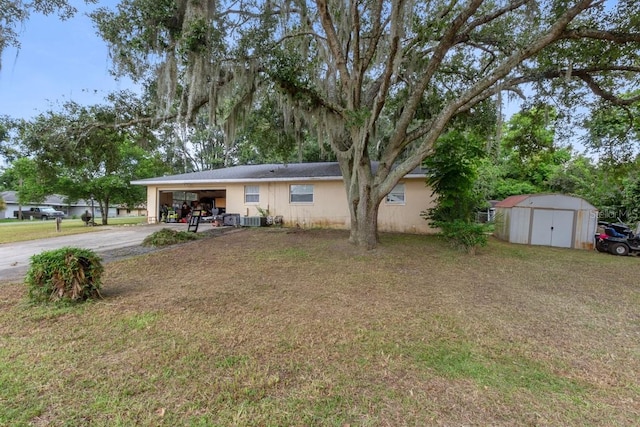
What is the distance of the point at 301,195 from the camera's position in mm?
13016

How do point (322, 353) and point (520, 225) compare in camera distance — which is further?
point (520, 225)

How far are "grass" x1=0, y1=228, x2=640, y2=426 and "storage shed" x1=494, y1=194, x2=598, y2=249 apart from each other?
6.17 m

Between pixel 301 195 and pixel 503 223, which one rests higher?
pixel 301 195

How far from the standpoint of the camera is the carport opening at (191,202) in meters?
15.1

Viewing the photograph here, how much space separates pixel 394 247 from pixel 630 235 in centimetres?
830

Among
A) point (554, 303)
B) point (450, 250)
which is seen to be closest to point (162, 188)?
point (450, 250)

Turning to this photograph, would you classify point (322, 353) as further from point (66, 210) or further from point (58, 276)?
point (66, 210)

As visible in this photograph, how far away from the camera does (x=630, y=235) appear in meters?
9.30

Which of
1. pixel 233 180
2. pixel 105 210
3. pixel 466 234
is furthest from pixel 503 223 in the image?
pixel 105 210

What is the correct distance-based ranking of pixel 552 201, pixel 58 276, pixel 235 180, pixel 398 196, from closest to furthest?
1. pixel 58 276
2. pixel 552 201
3. pixel 398 196
4. pixel 235 180

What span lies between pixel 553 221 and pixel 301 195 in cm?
996

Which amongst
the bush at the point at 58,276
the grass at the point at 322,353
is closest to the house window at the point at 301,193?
the grass at the point at 322,353

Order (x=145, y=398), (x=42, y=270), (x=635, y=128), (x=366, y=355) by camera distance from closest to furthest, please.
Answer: (x=145, y=398) → (x=366, y=355) → (x=42, y=270) → (x=635, y=128)

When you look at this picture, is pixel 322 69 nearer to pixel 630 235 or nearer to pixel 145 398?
pixel 145 398
